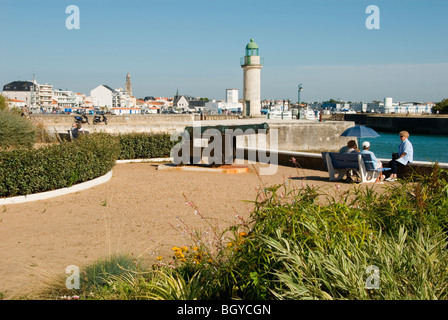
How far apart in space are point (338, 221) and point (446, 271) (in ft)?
3.02

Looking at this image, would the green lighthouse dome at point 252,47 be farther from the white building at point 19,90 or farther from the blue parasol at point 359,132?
the white building at point 19,90

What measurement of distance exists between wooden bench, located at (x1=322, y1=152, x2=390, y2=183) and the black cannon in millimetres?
3516

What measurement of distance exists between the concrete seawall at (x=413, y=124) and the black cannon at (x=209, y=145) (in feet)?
200

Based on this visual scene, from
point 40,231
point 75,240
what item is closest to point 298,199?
point 75,240

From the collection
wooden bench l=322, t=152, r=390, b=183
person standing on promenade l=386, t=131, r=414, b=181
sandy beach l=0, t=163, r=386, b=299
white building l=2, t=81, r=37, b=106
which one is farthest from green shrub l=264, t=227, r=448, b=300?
white building l=2, t=81, r=37, b=106

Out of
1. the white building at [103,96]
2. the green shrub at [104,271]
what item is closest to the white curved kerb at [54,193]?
the green shrub at [104,271]

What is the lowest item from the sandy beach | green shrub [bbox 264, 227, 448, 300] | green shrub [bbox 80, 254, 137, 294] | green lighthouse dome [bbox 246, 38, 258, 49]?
the sandy beach

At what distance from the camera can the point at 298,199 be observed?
16.4 ft

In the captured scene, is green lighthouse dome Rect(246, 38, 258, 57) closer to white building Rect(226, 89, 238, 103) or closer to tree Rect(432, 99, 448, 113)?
tree Rect(432, 99, 448, 113)

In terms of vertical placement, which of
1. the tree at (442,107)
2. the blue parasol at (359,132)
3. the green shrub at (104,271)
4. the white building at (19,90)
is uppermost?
the white building at (19,90)

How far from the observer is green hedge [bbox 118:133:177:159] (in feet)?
51.8

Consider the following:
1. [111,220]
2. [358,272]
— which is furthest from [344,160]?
[358,272]

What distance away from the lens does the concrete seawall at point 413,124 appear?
67812 millimetres
